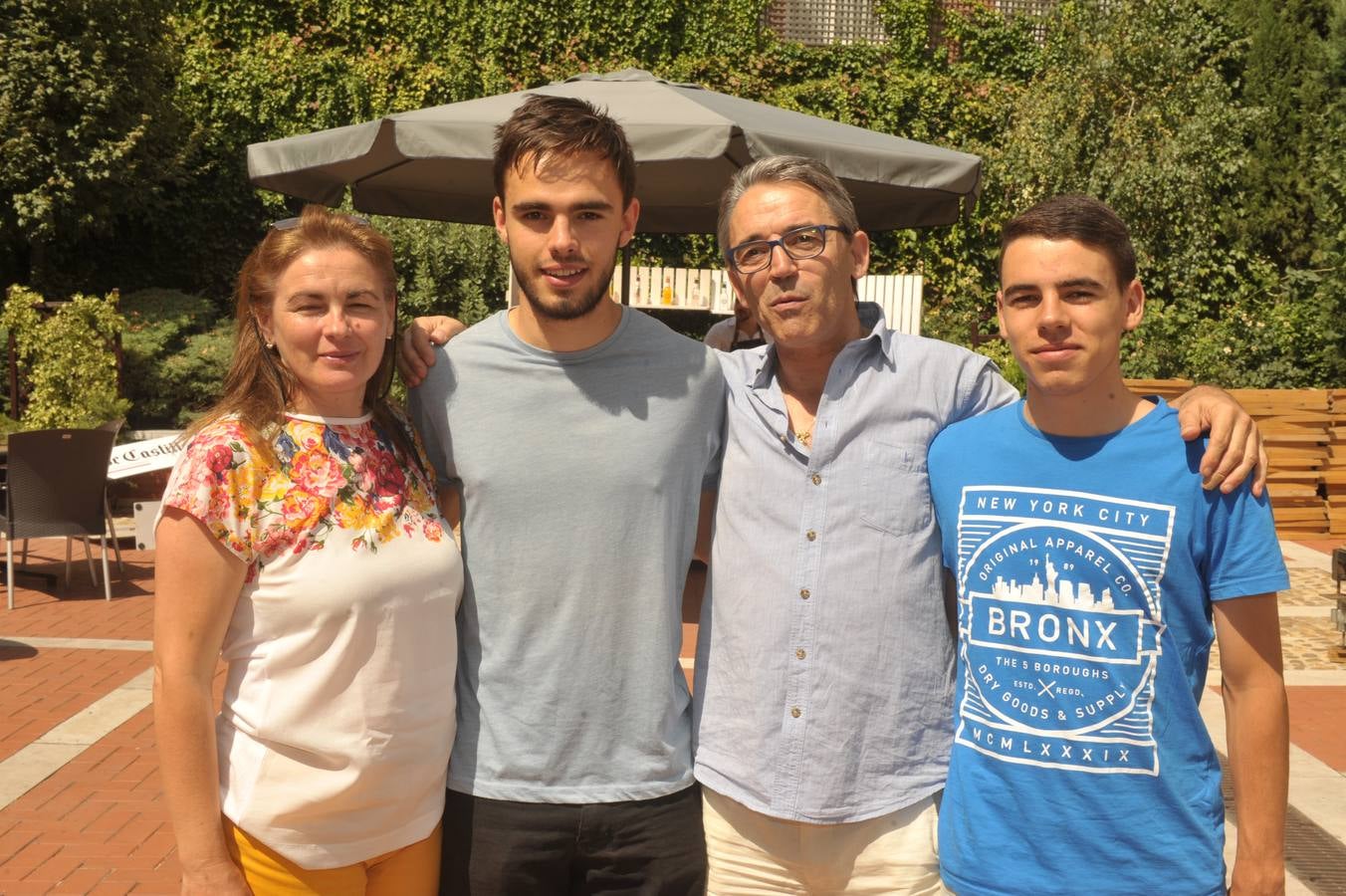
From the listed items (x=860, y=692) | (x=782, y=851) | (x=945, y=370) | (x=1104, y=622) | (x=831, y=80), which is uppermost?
(x=831, y=80)

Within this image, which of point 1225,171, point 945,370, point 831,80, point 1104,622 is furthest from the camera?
point 831,80

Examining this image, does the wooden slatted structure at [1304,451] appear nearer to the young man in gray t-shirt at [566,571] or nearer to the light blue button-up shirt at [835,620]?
the light blue button-up shirt at [835,620]

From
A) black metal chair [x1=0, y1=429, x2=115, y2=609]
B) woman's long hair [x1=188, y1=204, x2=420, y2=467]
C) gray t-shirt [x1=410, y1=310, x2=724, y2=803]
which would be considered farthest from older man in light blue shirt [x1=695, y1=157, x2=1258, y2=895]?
black metal chair [x1=0, y1=429, x2=115, y2=609]

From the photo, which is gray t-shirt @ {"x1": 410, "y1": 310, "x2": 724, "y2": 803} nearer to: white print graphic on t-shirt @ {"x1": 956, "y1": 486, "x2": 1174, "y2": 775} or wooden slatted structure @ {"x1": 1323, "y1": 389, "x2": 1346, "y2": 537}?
white print graphic on t-shirt @ {"x1": 956, "y1": 486, "x2": 1174, "y2": 775}

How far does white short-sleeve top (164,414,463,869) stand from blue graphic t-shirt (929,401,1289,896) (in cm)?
96

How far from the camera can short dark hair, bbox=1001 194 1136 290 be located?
1.98m

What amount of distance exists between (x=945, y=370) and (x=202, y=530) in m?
1.37

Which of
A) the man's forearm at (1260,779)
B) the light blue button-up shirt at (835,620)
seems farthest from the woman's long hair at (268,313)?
the man's forearm at (1260,779)

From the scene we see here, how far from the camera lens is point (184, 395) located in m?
12.3

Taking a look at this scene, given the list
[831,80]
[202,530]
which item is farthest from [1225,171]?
[202,530]

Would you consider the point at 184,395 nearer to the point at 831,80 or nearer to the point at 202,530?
the point at 831,80

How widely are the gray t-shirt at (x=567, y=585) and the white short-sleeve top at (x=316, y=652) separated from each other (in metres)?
0.13

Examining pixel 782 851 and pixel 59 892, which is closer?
pixel 782 851

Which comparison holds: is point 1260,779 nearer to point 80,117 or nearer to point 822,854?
point 822,854
